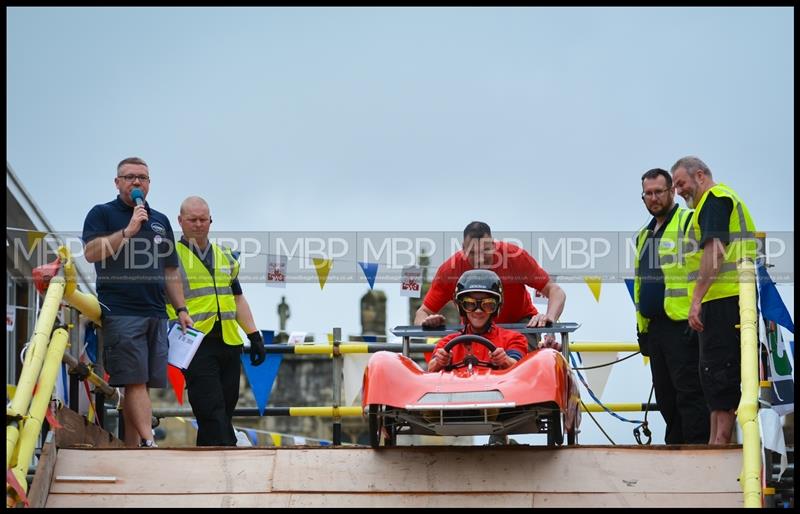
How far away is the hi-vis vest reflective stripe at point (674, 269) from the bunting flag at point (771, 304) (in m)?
0.77

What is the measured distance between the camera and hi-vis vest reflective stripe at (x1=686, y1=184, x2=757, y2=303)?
9.27 meters

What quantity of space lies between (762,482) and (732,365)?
1541mm

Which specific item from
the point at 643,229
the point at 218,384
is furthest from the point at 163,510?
the point at 643,229

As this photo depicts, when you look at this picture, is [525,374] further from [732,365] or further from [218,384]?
[218,384]

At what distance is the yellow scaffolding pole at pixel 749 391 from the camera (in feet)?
24.7

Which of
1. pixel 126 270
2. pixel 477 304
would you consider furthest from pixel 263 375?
pixel 477 304

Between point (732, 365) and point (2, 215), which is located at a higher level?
point (2, 215)

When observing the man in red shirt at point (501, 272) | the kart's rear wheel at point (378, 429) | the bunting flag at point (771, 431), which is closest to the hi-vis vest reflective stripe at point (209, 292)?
the man in red shirt at point (501, 272)

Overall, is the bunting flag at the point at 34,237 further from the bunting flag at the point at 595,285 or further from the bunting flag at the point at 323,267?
the bunting flag at the point at 595,285

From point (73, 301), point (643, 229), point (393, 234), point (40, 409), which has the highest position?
point (393, 234)

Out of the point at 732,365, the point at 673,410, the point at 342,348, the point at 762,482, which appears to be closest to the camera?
the point at 762,482

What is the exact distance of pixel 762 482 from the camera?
765cm

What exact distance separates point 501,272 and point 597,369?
294 cm

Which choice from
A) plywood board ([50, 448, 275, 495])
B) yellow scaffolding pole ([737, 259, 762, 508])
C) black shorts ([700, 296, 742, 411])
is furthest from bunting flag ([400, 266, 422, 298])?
plywood board ([50, 448, 275, 495])
